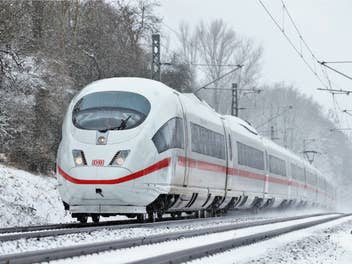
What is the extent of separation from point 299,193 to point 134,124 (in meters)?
25.9

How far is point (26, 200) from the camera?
61.5ft

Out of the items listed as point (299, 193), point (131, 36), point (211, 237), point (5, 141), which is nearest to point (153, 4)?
point (131, 36)

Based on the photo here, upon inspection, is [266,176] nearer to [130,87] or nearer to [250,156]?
[250,156]

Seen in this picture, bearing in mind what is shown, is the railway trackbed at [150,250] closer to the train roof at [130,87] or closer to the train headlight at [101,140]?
the train headlight at [101,140]

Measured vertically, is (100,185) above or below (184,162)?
below

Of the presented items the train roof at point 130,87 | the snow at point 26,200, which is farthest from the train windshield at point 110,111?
the snow at point 26,200

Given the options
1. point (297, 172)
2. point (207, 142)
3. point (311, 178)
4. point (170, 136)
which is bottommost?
point (170, 136)

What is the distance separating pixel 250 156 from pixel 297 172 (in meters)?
14.1

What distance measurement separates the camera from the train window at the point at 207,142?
59.1ft

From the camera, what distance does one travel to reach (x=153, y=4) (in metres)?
47.4

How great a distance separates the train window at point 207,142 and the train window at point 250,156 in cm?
265

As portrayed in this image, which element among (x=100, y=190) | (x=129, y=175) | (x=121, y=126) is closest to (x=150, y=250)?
(x=100, y=190)

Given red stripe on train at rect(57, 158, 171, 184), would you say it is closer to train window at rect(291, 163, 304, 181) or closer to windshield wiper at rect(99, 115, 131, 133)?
windshield wiper at rect(99, 115, 131, 133)

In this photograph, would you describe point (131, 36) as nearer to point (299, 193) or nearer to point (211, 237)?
point (299, 193)
